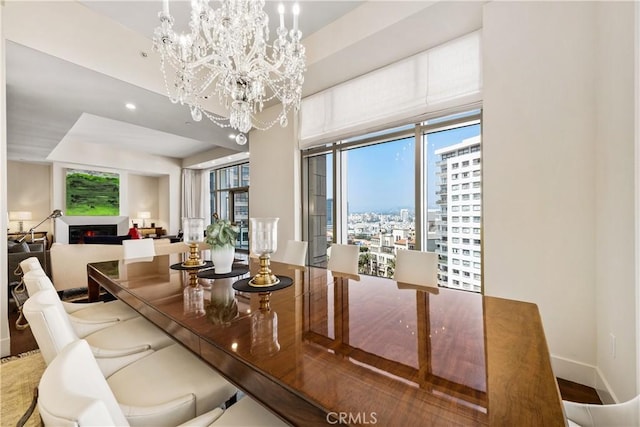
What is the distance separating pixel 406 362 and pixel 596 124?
2079 millimetres

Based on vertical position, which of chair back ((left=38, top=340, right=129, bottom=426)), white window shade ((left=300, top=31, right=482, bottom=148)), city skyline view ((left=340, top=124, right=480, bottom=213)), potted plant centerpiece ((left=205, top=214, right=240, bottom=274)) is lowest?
chair back ((left=38, top=340, right=129, bottom=426))

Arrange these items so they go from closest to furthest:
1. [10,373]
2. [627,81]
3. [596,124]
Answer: [627,81] → [596,124] → [10,373]

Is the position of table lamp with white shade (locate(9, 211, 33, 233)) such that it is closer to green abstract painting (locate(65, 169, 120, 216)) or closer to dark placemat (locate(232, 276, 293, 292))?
green abstract painting (locate(65, 169, 120, 216))

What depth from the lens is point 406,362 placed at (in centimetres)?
75

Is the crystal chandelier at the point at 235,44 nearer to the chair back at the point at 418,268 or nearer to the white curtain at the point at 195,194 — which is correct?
the chair back at the point at 418,268

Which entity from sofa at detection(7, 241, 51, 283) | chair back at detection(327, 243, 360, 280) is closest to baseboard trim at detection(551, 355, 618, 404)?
chair back at detection(327, 243, 360, 280)

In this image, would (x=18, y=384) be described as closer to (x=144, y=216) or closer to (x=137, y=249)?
(x=137, y=249)

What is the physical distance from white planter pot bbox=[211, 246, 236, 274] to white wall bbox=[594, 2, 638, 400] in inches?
87.4

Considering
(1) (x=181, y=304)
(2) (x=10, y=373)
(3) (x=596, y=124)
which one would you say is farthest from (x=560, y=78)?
(2) (x=10, y=373)

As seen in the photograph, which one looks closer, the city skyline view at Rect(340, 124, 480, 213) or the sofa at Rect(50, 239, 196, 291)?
the city skyline view at Rect(340, 124, 480, 213)

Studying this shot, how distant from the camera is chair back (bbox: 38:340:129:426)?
17.3 inches

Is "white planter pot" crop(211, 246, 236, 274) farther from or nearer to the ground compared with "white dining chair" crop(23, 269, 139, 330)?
farther from the ground

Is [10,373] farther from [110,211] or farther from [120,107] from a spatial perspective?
[110,211]

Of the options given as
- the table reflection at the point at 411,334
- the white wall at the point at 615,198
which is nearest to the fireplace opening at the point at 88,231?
the table reflection at the point at 411,334
